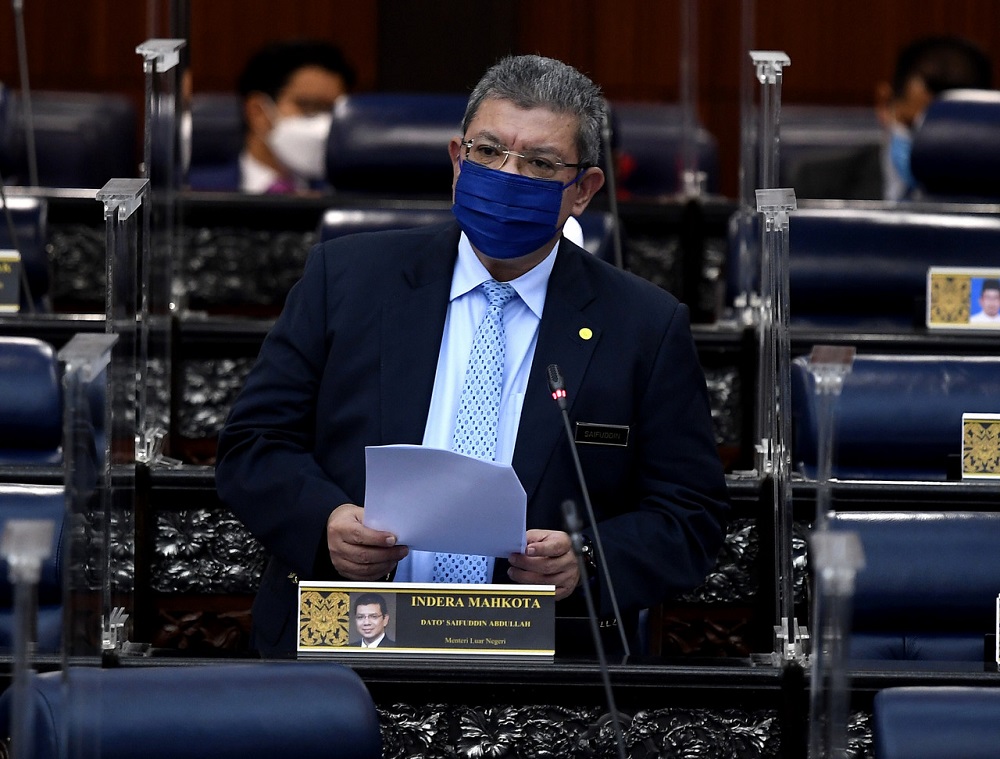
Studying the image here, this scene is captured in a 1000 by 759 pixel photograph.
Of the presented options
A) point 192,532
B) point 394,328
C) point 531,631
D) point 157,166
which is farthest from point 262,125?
point 531,631

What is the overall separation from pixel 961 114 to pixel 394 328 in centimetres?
212

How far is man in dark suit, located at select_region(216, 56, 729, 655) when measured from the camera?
8.08ft

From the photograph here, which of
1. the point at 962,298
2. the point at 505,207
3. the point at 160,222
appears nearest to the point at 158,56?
the point at 160,222

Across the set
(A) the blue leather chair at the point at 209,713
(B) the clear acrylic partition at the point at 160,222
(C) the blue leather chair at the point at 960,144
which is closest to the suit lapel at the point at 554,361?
(A) the blue leather chair at the point at 209,713

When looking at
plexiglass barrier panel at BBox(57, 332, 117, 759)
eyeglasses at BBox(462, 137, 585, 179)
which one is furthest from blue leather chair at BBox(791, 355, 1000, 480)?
plexiglass barrier panel at BBox(57, 332, 117, 759)

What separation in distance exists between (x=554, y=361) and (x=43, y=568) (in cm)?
79

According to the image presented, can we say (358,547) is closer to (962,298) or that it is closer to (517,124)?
(517,124)

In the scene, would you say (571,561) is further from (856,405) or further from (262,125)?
(262,125)

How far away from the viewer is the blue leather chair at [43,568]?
2.48 metres

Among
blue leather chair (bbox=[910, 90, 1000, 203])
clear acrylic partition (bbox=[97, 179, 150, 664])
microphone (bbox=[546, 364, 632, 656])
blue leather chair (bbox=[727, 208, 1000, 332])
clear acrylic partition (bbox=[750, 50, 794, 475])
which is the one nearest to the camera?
microphone (bbox=[546, 364, 632, 656])

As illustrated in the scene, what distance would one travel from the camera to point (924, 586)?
8.43ft

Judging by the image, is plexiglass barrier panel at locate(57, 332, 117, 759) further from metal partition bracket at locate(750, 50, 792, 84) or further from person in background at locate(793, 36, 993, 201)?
person in background at locate(793, 36, 993, 201)

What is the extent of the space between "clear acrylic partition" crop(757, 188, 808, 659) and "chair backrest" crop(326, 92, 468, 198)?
58.3 inches

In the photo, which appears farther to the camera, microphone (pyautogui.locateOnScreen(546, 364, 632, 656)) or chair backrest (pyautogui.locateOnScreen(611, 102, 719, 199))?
chair backrest (pyautogui.locateOnScreen(611, 102, 719, 199))
